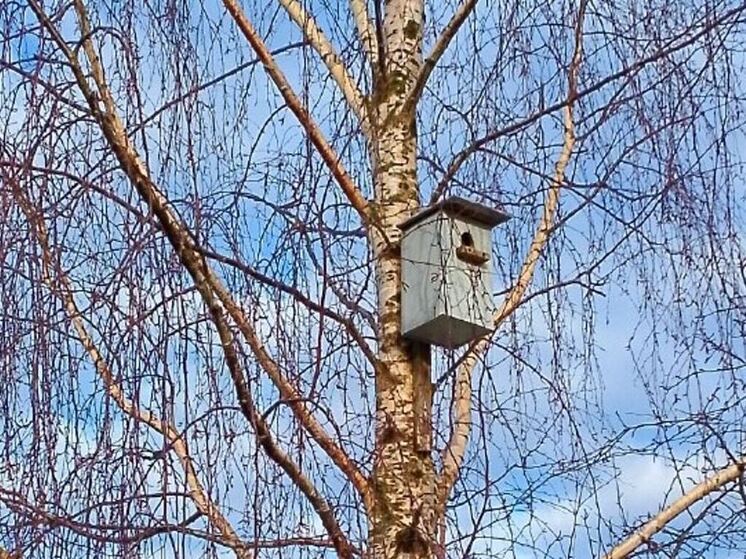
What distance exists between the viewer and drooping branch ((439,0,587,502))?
7.68ft

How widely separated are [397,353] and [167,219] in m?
0.59

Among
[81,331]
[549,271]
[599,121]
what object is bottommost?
[81,331]

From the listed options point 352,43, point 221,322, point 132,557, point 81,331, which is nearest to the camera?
point 132,557

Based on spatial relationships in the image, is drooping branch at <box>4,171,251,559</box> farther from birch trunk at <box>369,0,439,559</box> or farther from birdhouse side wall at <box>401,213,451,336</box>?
birdhouse side wall at <box>401,213,451,336</box>

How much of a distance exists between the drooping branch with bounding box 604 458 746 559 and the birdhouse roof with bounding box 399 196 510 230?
660 millimetres

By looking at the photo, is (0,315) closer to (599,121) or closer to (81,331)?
(81,331)

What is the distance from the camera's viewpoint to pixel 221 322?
1.93m

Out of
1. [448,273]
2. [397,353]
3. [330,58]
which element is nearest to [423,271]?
[448,273]

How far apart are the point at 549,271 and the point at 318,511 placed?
29.5 inches

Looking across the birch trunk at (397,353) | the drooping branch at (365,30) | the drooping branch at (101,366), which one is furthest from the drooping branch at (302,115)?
the drooping branch at (101,366)

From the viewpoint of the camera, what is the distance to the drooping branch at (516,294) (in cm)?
234

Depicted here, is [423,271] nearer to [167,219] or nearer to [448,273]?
[448,273]

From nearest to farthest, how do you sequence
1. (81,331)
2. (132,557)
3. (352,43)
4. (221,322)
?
1. (132,557)
2. (81,331)
3. (221,322)
4. (352,43)

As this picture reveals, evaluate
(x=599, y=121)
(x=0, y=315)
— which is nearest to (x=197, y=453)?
(x=0, y=315)
